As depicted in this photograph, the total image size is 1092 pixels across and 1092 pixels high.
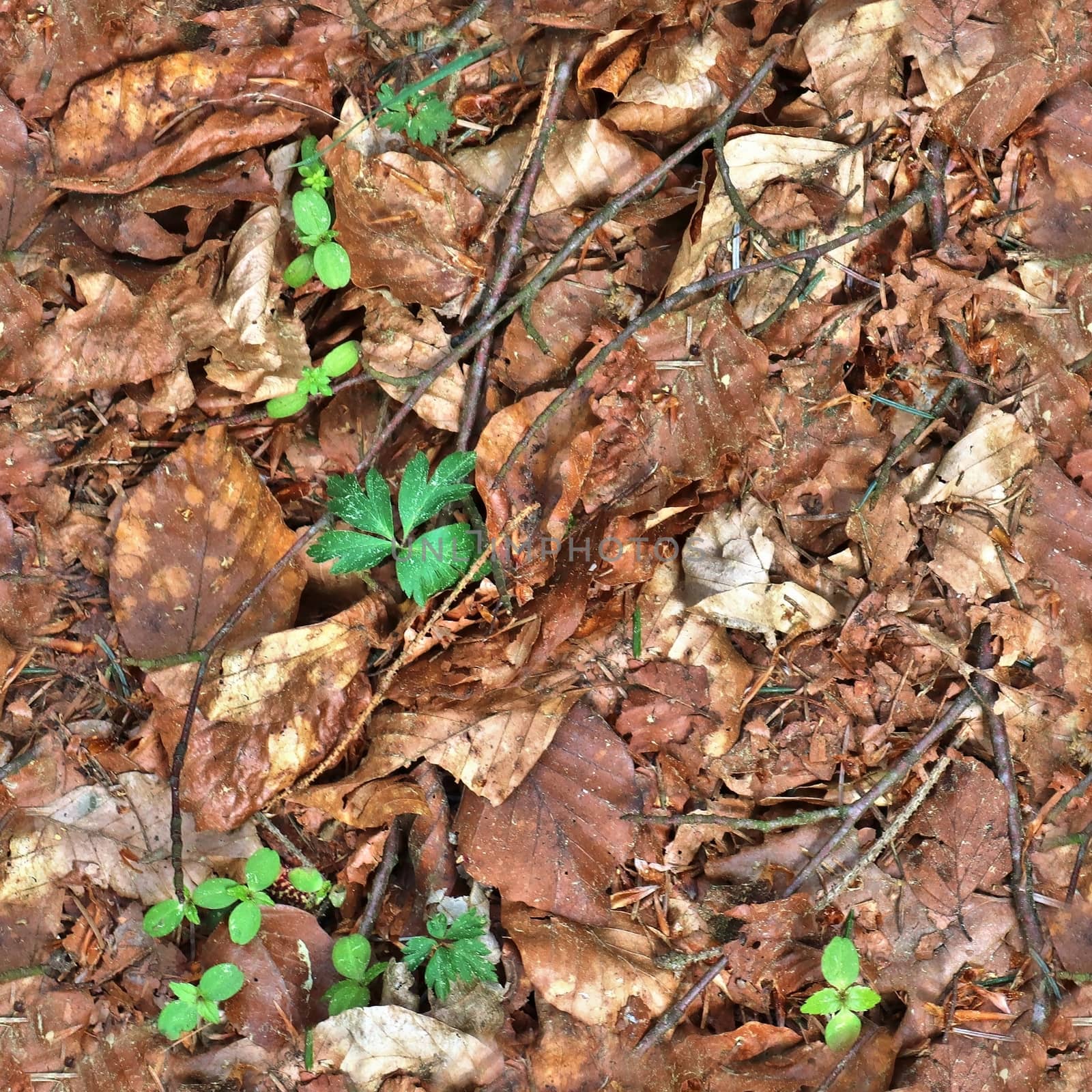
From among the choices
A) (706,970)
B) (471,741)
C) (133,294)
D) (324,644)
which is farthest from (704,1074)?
(133,294)

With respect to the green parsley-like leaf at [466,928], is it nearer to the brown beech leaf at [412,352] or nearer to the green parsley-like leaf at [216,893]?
the green parsley-like leaf at [216,893]

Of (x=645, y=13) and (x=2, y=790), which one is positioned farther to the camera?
(x=2, y=790)

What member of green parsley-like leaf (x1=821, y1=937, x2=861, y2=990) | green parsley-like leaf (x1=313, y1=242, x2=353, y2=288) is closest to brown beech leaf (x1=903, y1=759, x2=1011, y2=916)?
green parsley-like leaf (x1=821, y1=937, x2=861, y2=990)

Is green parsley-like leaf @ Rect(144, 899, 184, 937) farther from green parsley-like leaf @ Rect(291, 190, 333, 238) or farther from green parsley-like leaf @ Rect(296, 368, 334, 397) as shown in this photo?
green parsley-like leaf @ Rect(291, 190, 333, 238)


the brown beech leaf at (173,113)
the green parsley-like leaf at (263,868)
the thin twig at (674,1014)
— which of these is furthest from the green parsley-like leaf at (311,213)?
the thin twig at (674,1014)

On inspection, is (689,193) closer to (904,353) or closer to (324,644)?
(904,353)

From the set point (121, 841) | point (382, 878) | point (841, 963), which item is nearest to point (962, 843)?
point (841, 963)
